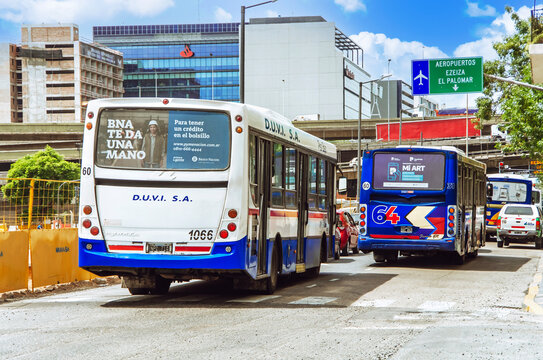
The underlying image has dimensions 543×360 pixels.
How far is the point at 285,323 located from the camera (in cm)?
1053

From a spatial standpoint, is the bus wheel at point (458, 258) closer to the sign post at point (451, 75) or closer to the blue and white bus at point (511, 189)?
the sign post at point (451, 75)

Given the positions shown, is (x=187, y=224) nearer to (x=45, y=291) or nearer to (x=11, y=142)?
(x=45, y=291)

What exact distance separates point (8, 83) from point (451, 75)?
121 metres

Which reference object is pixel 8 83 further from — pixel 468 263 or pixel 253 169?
pixel 253 169

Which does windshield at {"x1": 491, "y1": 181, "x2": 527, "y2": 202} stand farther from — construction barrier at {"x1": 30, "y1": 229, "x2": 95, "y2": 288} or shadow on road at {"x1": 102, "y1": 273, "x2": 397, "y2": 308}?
construction barrier at {"x1": 30, "y1": 229, "x2": 95, "y2": 288}

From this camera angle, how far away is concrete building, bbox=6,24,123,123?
15225 cm

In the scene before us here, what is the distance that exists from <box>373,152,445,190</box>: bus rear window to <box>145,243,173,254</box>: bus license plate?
1079 cm

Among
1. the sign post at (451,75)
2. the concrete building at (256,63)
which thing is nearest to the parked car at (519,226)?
the sign post at (451,75)

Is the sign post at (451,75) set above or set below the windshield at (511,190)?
above

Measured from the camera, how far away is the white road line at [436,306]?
41.7ft

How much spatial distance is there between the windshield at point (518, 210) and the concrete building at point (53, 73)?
12405 centimetres

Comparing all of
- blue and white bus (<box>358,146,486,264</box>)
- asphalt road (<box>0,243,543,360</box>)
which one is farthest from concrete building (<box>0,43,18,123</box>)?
asphalt road (<box>0,243,543,360</box>)

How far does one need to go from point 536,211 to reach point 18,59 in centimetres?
12702

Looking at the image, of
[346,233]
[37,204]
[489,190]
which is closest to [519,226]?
[489,190]
